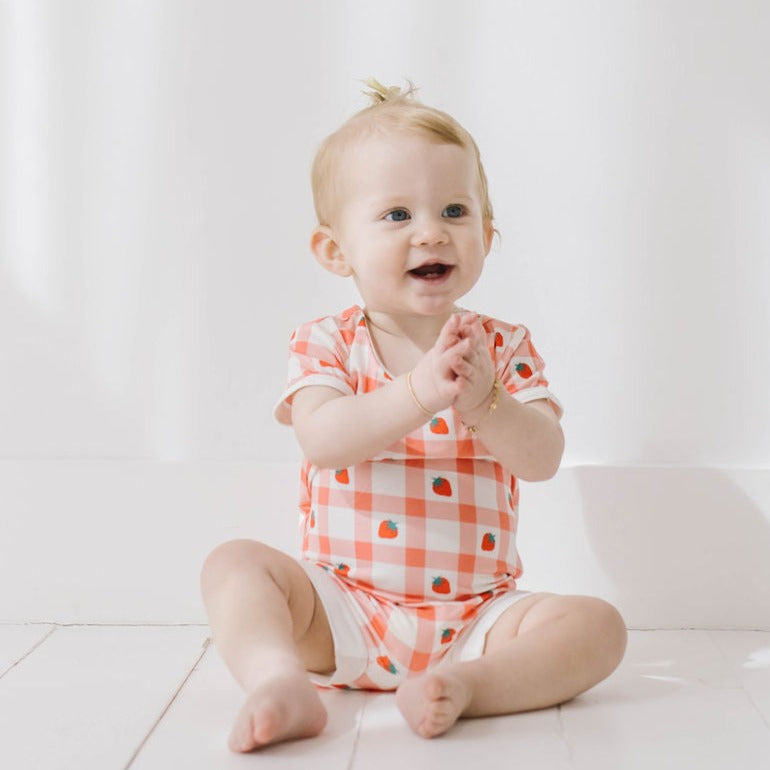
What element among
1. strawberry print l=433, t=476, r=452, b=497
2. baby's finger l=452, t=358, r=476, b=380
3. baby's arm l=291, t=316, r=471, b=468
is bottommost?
strawberry print l=433, t=476, r=452, b=497

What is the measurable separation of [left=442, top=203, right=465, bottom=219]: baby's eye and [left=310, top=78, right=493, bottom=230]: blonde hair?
0.18ft

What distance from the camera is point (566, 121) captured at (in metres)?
1.52

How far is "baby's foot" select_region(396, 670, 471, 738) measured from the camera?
1.07m

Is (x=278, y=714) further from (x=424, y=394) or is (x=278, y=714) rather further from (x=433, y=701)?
(x=424, y=394)

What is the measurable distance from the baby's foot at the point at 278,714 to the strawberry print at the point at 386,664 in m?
0.17

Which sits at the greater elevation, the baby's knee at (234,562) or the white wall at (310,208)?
the white wall at (310,208)

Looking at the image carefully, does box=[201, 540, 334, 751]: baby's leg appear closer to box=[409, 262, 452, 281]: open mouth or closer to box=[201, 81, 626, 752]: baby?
box=[201, 81, 626, 752]: baby

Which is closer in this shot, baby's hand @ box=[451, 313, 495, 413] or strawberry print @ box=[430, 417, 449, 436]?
baby's hand @ box=[451, 313, 495, 413]

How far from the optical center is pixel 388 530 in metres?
1.28

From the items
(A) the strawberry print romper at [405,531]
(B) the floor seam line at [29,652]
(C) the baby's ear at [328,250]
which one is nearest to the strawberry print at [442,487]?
(A) the strawberry print romper at [405,531]

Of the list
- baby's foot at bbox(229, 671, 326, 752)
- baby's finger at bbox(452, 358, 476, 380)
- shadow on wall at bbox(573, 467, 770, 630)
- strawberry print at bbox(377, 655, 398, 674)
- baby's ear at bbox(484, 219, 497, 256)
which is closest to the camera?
baby's foot at bbox(229, 671, 326, 752)

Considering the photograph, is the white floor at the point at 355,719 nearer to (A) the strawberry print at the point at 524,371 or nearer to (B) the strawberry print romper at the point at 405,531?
(B) the strawberry print romper at the point at 405,531

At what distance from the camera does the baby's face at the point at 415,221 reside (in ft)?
4.14

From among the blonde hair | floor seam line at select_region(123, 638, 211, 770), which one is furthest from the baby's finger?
floor seam line at select_region(123, 638, 211, 770)
